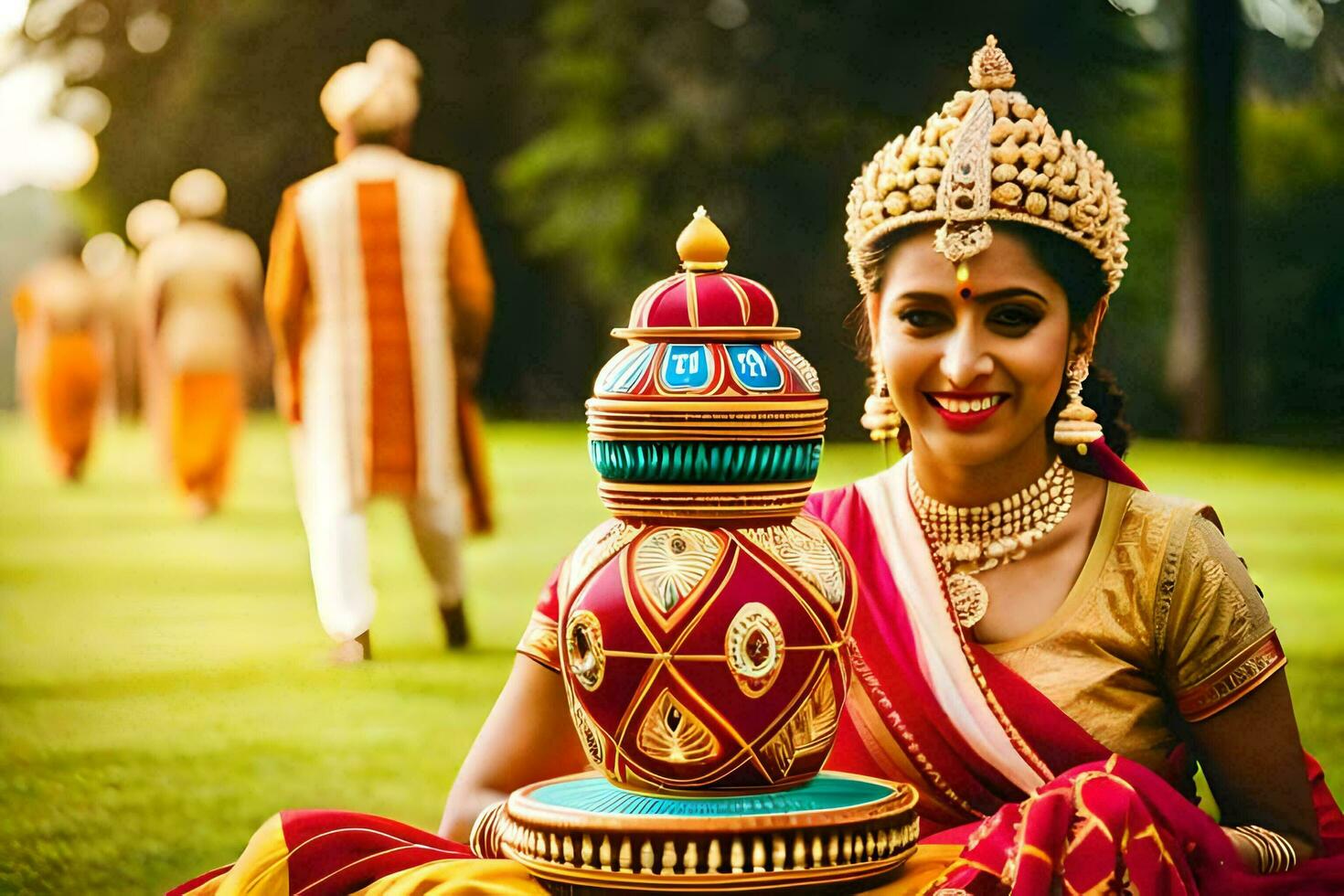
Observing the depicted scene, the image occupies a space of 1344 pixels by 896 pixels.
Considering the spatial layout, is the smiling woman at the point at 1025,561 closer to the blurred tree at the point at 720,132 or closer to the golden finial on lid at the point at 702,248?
the golden finial on lid at the point at 702,248

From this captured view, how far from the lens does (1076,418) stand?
3400mm

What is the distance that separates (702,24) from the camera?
760 inches

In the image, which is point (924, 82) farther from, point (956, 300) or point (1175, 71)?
point (956, 300)

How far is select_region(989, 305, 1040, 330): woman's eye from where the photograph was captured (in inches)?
129

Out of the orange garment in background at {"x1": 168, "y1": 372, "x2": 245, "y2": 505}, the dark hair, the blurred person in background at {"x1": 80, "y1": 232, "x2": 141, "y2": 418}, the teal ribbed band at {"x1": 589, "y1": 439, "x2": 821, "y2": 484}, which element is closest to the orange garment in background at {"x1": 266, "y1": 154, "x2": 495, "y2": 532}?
the orange garment in background at {"x1": 168, "y1": 372, "x2": 245, "y2": 505}

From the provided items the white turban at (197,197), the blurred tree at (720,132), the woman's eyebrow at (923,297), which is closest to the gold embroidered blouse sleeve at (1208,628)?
the woman's eyebrow at (923,297)

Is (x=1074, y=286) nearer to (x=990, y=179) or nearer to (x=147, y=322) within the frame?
(x=990, y=179)

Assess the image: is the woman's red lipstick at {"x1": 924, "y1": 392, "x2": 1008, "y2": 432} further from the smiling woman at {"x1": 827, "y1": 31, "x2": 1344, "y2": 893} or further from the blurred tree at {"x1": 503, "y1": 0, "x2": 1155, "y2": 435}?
the blurred tree at {"x1": 503, "y1": 0, "x2": 1155, "y2": 435}

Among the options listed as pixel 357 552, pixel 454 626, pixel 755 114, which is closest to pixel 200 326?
pixel 454 626

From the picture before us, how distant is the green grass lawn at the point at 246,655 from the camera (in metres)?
6.40

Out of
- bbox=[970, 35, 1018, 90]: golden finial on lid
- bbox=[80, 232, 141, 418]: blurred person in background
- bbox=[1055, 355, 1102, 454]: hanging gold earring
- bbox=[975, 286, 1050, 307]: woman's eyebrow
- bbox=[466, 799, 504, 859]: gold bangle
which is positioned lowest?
bbox=[466, 799, 504, 859]: gold bangle

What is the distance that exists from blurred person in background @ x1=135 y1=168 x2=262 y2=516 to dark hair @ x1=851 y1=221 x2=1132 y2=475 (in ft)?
33.0

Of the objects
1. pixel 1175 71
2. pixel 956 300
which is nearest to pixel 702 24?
pixel 1175 71

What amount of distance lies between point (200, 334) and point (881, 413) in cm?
1063
